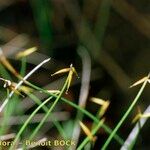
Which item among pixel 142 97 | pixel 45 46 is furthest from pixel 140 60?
pixel 45 46

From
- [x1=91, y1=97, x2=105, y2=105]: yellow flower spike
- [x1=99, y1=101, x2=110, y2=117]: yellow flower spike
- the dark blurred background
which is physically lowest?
Result: [x1=99, y1=101, x2=110, y2=117]: yellow flower spike

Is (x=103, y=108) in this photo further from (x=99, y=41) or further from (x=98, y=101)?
(x=99, y=41)

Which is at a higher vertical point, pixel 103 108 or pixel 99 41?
pixel 99 41

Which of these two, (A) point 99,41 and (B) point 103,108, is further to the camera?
(A) point 99,41

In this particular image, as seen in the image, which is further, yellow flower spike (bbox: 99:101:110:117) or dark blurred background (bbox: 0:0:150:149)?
dark blurred background (bbox: 0:0:150:149)

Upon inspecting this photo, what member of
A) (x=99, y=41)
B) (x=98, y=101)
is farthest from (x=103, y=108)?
(x=99, y=41)

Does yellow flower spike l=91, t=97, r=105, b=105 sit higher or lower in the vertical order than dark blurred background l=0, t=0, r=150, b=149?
lower

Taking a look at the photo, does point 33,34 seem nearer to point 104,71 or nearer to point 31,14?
point 31,14

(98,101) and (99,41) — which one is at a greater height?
(99,41)
